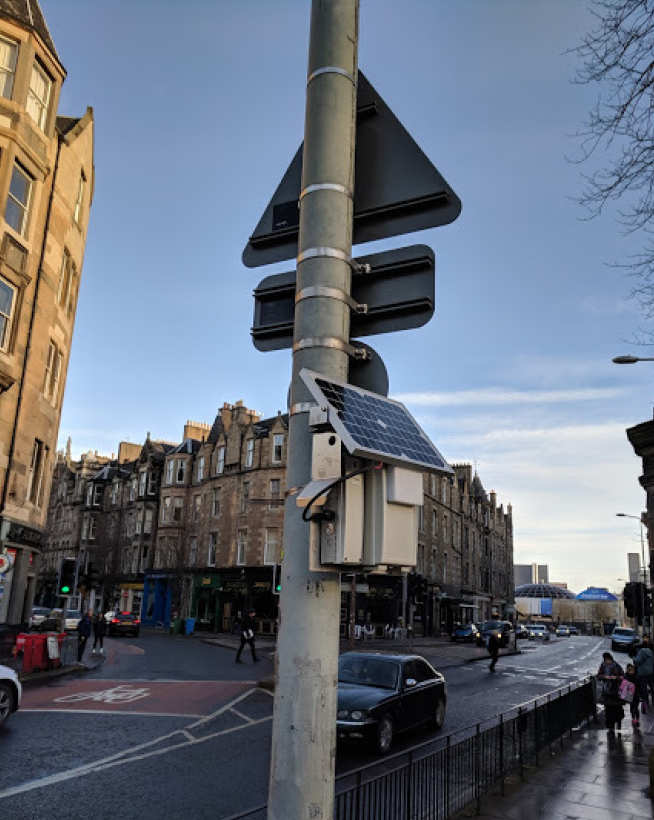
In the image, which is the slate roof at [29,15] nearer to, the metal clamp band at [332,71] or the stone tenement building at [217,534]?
the metal clamp band at [332,71]

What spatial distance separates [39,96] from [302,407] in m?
23.0

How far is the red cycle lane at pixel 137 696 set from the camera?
14828 mm

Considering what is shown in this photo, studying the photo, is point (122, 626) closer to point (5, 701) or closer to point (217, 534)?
point (217, 534)

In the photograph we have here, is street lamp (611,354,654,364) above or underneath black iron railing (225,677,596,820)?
above

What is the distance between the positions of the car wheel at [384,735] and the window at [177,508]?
1772 inches

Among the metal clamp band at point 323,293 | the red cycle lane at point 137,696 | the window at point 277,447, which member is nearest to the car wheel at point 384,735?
the red cycle lane at point 137,696

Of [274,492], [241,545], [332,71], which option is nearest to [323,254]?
[332,71]

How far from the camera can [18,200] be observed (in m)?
20.7

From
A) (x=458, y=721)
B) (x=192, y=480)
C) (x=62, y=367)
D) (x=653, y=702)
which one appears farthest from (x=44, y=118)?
(x=192, y=480)

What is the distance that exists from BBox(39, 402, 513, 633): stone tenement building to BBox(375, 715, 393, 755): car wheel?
1061 inches

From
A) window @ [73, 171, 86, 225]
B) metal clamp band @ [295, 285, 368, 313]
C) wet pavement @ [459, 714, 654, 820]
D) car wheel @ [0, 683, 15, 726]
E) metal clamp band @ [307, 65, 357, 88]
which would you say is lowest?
wet pavement @ [459, 714, 654, 820]

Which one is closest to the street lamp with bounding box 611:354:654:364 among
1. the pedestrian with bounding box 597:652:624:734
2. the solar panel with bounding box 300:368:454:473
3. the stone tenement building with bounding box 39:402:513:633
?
the pedestrian with bounding box 597:652:624:734

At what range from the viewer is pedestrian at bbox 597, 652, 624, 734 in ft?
46.2

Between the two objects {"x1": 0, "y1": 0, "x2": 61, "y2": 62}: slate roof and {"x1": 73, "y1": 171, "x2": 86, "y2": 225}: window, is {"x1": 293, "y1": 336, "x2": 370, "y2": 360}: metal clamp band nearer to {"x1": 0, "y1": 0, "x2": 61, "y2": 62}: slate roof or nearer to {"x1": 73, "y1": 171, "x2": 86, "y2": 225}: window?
{"x1": 0, "y1": 0, "x2": 61, "y2": 62}: slate roof
